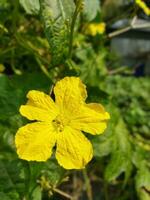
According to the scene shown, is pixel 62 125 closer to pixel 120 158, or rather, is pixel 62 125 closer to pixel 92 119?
pixel 92 119

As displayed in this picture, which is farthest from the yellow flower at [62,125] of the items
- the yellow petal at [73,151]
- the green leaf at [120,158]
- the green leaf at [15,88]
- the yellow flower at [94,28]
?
the yellow flower at [94,28]

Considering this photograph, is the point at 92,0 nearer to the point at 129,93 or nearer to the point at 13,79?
the point at 13,79

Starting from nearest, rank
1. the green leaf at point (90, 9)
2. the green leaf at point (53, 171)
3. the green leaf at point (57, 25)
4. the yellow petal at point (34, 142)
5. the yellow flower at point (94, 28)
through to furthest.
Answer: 1. the yellow petal at point (34, 142)
2. the green leaf at point (57, 25)
3. the green leaf at point (53, 171)
4. the green leaf at point (90, 9)
5. the yellow flower at point (94, 28)

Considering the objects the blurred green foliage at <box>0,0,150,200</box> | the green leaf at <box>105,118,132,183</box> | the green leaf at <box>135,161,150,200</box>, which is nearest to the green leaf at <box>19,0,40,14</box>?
the blurred green foliage at <box>0,0,150,200</box>

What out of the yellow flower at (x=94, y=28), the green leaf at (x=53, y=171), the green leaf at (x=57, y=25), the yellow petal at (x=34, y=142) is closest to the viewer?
the yellow petal at (x=34, y=142)

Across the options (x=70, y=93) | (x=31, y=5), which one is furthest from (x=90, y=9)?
(x=70, y=93)

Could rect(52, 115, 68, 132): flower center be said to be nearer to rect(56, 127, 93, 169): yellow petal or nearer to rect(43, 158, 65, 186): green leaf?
rect(56, 127, 93, 169): yellow petal

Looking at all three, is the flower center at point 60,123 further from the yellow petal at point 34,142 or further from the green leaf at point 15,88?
the green leaf at point 15,88
